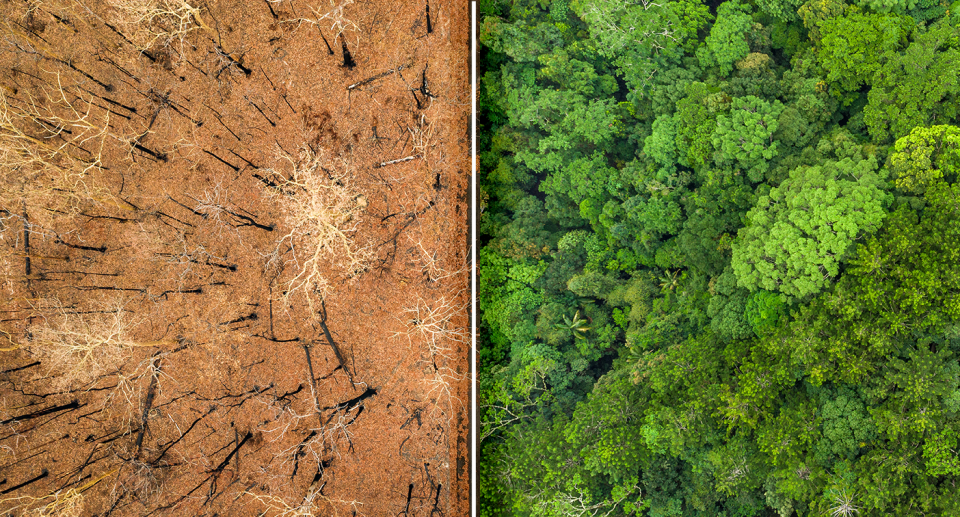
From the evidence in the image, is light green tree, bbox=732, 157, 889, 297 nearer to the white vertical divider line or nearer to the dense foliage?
the dense foliage

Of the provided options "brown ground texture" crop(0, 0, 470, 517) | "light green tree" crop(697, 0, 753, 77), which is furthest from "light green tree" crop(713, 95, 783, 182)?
"brown ground texture" crop(0, 0, 470, 517)

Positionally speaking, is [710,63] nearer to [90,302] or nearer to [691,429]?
[691,429]

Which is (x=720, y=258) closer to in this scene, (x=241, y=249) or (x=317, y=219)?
(x=317, y=219)

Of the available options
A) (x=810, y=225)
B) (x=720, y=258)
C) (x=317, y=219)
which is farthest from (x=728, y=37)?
(x=317, y=219)

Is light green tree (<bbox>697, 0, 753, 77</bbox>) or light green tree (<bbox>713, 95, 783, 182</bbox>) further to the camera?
light green tree (<bbox>697, 0, 753, 77</bbox>)

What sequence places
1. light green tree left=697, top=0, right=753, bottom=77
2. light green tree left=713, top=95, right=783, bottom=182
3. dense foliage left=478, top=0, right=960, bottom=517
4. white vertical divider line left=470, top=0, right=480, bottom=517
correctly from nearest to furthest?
dense foliage left=478, top=0, right=960, bottom=517
light green tree left=713, top=95, right=783, bottom=182
light green tree left=697, top=0, right=753, bottom=77
white vertical divider line left=470, top=0, right=480, bottom=517
